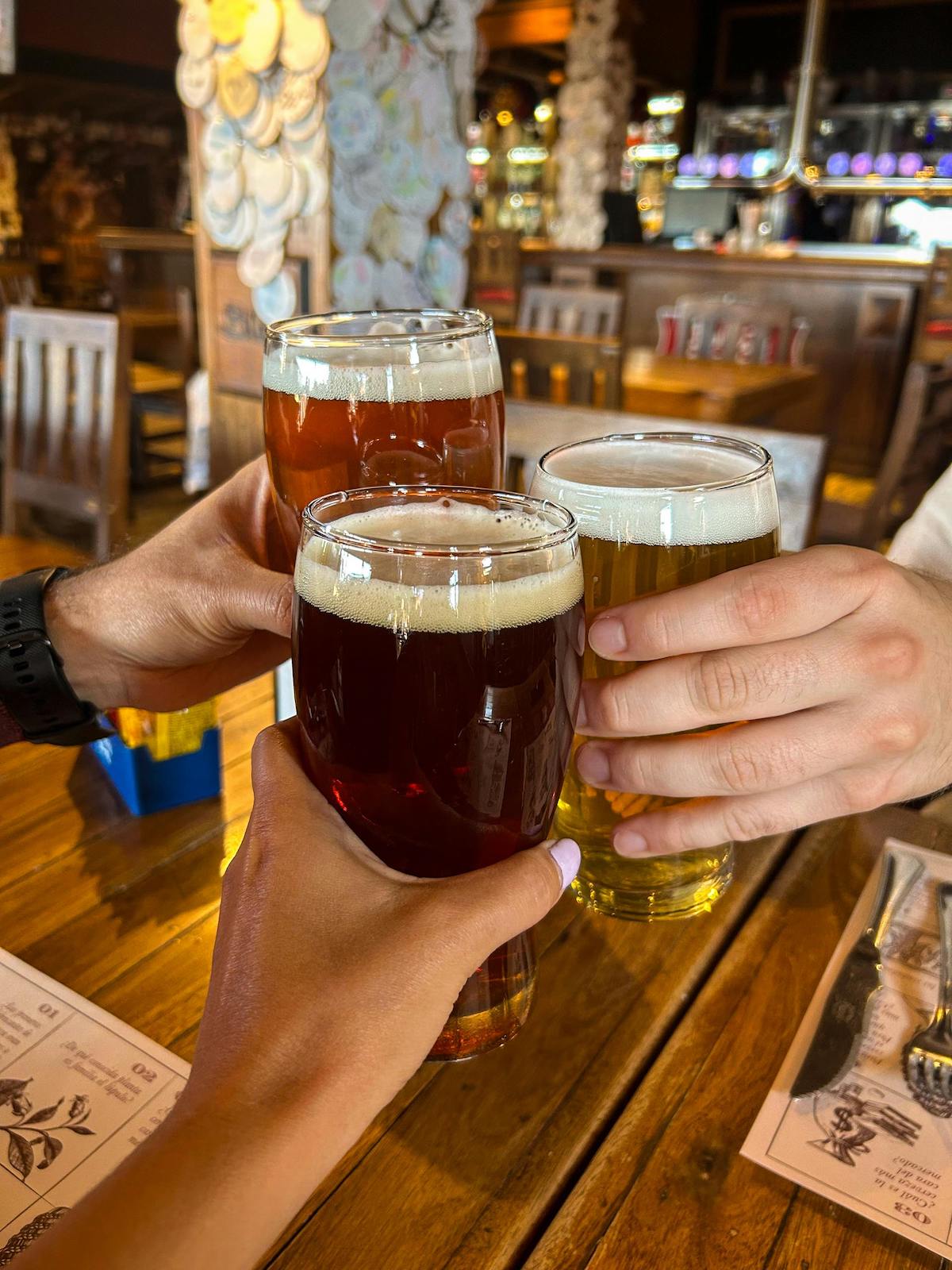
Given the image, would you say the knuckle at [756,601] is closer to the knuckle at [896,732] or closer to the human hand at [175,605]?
the knuckle at [896,732]

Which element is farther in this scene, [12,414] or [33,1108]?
[12,414]

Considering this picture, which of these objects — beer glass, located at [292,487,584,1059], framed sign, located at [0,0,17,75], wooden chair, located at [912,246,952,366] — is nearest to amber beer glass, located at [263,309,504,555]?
beer glass, located at [292,487,584,1059]

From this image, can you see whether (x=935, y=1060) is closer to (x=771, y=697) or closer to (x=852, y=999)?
(x=852, y=999)

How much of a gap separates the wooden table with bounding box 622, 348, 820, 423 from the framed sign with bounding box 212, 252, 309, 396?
1.37 metres

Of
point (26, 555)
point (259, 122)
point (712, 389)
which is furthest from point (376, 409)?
point (712, 389)

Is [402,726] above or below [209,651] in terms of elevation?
above

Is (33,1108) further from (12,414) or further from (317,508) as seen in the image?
(12,414)

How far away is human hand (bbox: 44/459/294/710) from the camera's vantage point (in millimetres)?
970

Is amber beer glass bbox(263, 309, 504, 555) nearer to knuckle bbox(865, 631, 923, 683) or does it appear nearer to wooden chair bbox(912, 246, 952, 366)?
knuckle bbox(865, 631, 923, 683)

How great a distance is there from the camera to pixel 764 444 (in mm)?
2104

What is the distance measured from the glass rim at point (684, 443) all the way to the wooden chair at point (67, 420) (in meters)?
1.98

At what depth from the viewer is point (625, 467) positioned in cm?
85

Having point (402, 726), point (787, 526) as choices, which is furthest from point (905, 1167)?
point (787, 526)

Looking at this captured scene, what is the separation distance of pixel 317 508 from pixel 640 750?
325 mm
